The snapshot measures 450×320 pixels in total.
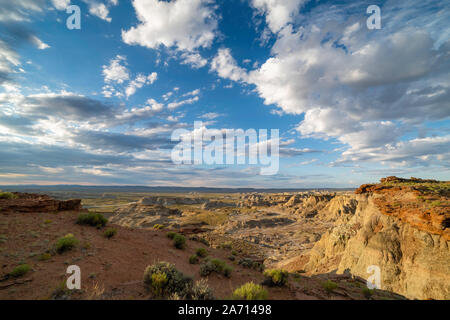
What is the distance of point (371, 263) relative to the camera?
13.4 m

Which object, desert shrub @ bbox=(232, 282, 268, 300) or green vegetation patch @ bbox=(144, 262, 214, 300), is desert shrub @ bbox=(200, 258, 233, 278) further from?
desert shrub @ bbox=(232, 282, 268, 300)

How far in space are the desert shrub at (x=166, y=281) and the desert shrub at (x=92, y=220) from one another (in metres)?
8.01

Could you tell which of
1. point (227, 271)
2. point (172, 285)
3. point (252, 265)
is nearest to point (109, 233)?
point (172, 285)

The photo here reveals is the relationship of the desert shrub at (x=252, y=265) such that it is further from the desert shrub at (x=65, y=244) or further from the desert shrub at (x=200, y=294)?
the desert shrub at (x=65, y=244)

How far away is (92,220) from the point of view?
12.3 metres

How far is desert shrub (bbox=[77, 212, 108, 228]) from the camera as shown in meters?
12.1

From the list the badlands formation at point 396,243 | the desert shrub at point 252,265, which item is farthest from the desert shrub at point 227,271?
the badlands formation at point 396,243

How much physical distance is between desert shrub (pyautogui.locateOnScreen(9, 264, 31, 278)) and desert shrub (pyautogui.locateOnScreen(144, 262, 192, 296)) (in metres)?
4.54

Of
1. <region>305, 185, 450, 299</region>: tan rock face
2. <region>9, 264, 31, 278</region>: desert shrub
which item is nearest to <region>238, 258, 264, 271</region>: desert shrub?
<region>305, 185, 450, 299</region>: tan rock face
